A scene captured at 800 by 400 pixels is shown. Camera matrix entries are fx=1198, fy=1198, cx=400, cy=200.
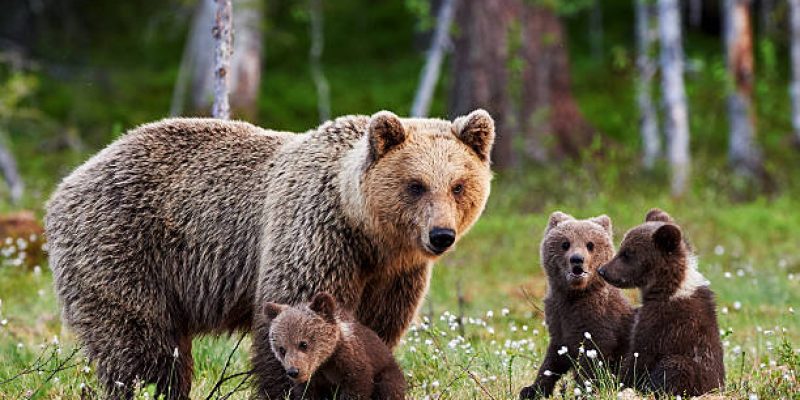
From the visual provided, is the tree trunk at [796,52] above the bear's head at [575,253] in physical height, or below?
above

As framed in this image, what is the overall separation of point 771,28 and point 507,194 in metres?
8.34

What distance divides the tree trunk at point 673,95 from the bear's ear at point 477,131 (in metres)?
11.6

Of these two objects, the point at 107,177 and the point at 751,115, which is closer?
the point at 107,177

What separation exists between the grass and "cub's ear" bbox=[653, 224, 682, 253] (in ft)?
2.52

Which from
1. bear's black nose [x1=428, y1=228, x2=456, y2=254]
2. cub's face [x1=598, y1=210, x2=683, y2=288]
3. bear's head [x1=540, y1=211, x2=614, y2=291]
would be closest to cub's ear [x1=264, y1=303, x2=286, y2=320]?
bear's black nose [x1=428, y1=228, x2=456, y2=254]

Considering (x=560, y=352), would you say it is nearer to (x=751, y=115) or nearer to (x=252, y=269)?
(x=252, y=269)

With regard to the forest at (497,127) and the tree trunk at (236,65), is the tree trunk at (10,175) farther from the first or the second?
the tree trunk at (236,65)

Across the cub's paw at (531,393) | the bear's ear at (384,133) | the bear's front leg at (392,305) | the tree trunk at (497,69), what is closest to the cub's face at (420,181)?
the bear's ear at (384,133)

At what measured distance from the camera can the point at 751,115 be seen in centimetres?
2041

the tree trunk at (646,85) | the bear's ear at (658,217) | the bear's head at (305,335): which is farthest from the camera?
the tree trunk at (646,85)

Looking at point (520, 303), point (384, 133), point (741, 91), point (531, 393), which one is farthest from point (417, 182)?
point (741, 91)

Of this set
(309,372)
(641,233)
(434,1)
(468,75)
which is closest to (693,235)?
(468,75)

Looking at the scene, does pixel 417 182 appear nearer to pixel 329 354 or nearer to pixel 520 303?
pixel 329 354

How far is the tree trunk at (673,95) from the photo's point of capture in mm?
18031
